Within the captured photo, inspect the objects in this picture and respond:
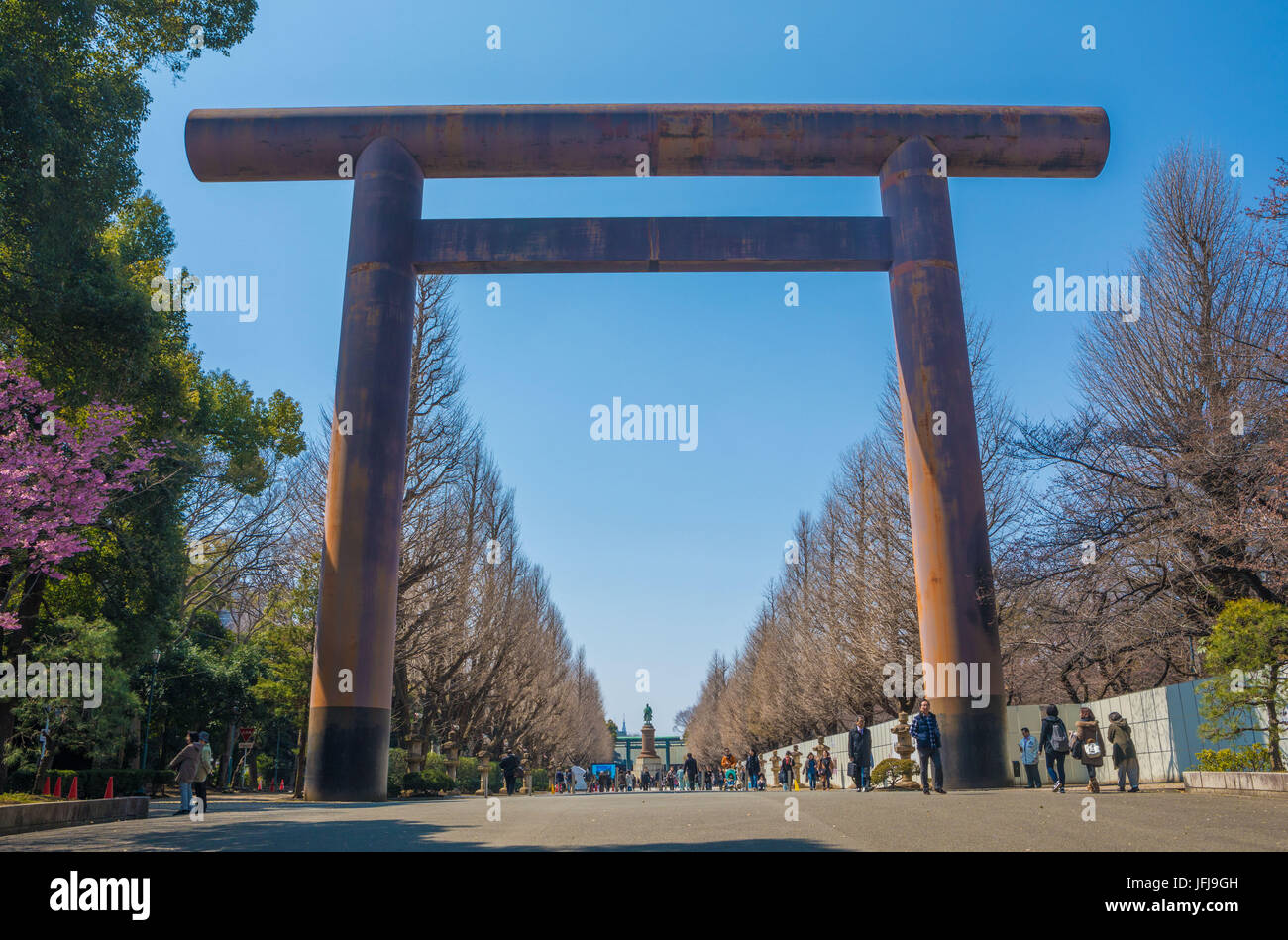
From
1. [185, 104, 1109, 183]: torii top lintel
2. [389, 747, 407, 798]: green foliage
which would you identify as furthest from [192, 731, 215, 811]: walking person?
[185, 104, 1109, 183]: torii top lintel

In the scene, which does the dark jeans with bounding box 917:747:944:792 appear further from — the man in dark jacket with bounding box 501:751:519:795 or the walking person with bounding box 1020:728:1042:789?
the man in dark jacket with bounding box 501:751:519:795

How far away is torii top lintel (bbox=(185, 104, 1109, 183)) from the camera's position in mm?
18156

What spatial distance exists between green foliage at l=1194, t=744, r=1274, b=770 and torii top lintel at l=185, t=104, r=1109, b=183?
11088 millimetres

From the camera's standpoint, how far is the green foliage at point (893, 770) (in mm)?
20625

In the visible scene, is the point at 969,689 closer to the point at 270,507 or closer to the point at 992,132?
the point at 992,132

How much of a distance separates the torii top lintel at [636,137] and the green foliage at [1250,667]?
30.5 feet

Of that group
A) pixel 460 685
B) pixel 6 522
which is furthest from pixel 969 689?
pixel 460 685

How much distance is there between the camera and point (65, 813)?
1312cm

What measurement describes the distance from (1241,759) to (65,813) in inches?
682

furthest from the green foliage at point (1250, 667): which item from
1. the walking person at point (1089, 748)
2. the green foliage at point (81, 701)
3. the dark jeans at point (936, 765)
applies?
the green foliage at point (81, 701)

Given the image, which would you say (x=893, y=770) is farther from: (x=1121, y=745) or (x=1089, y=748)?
(x=1089, y=748)

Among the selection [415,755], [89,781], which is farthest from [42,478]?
[415,755]
